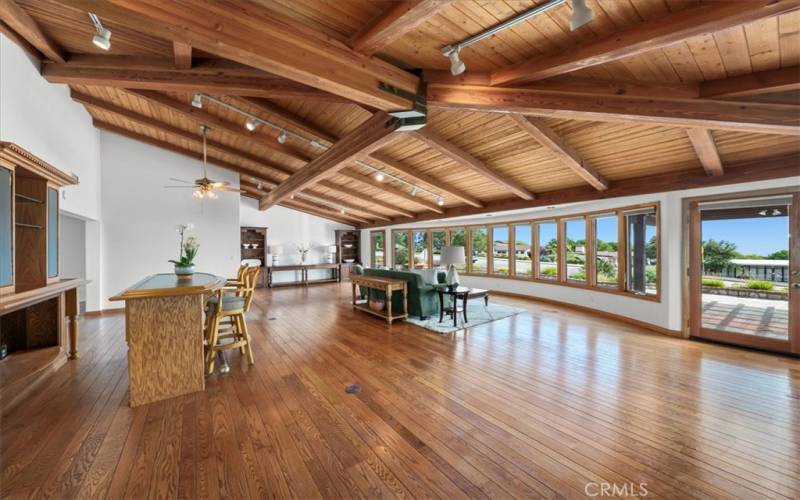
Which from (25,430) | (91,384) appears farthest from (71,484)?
(91,384)

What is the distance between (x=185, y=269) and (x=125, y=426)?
183cm

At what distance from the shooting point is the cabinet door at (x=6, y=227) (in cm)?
240

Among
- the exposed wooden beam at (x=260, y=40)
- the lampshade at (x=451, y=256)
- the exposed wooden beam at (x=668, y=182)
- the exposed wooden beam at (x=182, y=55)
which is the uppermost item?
the exposed wooden beam at (x=182, y=55)

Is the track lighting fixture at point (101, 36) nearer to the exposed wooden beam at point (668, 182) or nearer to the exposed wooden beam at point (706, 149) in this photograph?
the exposed wooden beam at point (706, 149)

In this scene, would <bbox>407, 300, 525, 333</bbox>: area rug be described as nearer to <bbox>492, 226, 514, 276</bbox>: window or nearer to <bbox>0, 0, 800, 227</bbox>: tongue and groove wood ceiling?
<bbox>492, 226, 514, 276</bbox>: window

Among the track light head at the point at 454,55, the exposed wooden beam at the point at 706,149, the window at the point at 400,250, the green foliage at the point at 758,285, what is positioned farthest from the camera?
the window at the point at 400,250

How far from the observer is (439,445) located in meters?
2.05

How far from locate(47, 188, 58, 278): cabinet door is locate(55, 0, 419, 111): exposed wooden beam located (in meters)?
1.90

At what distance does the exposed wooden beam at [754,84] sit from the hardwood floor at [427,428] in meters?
2.61

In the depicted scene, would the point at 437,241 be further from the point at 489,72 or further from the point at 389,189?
the point at 489,72

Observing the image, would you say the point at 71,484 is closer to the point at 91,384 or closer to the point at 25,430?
the point at 25,430

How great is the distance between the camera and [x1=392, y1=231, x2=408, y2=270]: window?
11.0m

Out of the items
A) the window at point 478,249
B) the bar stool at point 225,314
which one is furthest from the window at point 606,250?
the bar stool at point 225,314

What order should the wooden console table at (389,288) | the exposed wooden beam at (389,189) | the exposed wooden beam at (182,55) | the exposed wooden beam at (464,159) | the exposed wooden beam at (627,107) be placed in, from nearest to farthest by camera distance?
the exposed wooden beam at (627,107) < the exposed wooden beam at (182,55) < the exposed wooden beam at (464,159) < the wooden console table at (389,288) < the exposed wooden beam at (389,189)
